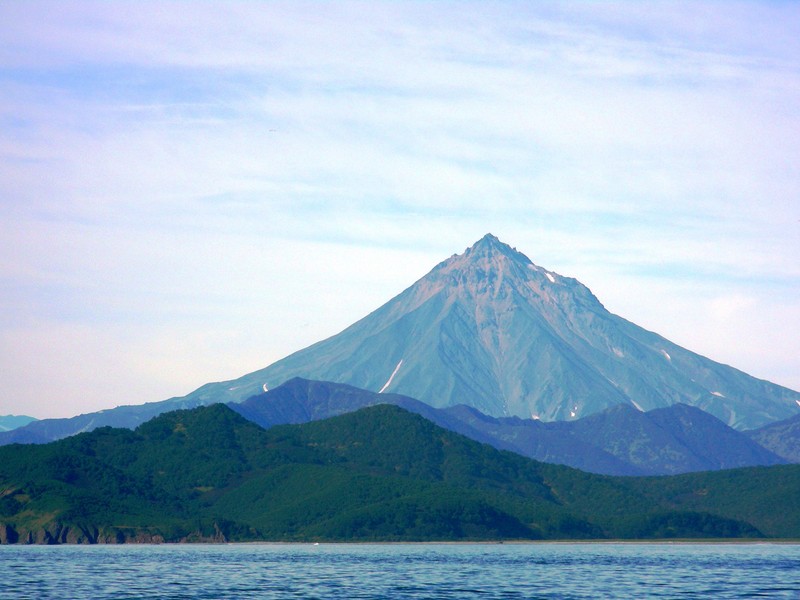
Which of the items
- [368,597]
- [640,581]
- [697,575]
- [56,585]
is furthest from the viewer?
[697,575]

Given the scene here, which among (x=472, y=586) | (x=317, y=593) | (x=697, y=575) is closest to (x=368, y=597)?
(x=317, y=593)

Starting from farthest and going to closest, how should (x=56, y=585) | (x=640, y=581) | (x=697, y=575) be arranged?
(x=697, y=575)
(x=640, y=581)
(x=56, y=585)

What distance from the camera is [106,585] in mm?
164000

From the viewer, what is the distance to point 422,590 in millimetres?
160750

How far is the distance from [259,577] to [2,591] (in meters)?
45.6

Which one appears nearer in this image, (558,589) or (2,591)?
(2,591)

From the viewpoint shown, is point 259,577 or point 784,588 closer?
point 784,588

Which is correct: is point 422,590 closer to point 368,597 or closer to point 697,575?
point 368,597

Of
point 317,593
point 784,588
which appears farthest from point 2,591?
point 784,588

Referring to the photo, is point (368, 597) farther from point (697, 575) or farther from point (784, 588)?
point (697, 575)

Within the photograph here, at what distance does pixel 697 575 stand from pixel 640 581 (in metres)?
19.9

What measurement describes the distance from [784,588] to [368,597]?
2205 inches

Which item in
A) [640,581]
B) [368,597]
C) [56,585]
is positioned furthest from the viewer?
[640,581]

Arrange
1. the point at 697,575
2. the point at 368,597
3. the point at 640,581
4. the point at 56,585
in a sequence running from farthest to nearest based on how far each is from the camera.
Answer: the point at 697,575
the point at 640,581
the point at 56,585
the point at 368,597
